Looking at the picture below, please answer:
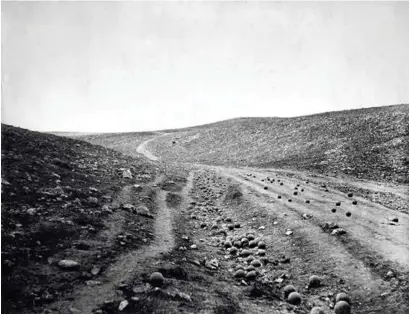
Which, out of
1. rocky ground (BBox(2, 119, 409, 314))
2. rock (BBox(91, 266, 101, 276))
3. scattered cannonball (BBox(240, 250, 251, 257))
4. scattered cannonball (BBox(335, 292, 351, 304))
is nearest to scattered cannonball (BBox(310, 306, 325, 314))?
rocky ground (BBox(2, 119, 409, 314))

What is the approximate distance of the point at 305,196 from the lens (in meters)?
14.2

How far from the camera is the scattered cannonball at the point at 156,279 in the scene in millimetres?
5218

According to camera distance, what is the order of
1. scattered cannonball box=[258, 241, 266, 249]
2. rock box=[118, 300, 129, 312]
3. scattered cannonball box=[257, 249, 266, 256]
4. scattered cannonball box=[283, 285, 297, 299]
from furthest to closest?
scattered cannonball box=[258, 241, 266, 249] < scattered cannonball box=[257, 249, 266, 256] < scattered cannonball box=[283, 285, 297, 299] < rock box=[118, 300, 129, 312]

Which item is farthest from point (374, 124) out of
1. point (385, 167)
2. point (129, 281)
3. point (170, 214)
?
point (129, 281)

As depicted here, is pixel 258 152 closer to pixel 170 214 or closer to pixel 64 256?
pixel 170 214

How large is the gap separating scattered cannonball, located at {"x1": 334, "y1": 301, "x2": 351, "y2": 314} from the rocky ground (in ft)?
0.05

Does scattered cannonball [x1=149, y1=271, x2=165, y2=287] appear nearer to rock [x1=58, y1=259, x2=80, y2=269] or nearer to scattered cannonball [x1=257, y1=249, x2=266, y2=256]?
rock [x1=58, y1=259, x2=80, y2=269]

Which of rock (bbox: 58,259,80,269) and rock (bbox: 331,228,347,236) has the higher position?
rock (bbox: 58,259,80,269)

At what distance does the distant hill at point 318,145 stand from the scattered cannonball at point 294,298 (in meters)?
18.4

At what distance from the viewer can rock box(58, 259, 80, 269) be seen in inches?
210

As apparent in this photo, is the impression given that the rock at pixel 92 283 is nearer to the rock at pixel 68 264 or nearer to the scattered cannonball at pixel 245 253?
the rock at pixel 68 264

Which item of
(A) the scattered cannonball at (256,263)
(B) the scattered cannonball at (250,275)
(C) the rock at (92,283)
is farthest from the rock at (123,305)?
(A) the scattered cannonball at (256,263)

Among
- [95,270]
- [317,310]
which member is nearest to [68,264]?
[95,270]

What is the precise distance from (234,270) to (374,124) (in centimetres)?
3313
